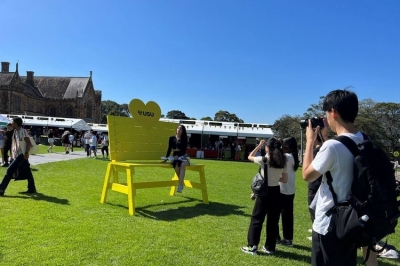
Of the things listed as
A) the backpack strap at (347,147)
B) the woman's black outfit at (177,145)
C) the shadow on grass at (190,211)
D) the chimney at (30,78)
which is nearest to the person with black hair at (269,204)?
the shadow on grass at (190,211)

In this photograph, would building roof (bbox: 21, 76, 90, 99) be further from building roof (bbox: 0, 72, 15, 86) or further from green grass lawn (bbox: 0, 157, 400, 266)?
green grass lawn (bbox: 0, 157, 400, 266)

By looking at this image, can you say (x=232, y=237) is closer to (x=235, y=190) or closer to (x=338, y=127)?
(x=338, y=127)

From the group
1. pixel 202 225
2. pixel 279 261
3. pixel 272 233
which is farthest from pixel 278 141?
pixel 202 225

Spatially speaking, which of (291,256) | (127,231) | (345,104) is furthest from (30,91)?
(345,104)

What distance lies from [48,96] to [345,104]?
3225 inches

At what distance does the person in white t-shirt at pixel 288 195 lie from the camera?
5173 mm

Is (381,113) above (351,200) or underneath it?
above

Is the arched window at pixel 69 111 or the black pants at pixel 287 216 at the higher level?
the arched window at pixel 69 111

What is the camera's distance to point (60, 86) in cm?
7806

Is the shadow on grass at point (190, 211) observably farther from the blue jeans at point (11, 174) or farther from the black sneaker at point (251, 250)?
the blue jeans at point (11, 174)

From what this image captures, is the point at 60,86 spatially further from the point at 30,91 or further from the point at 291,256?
the point at 291,256

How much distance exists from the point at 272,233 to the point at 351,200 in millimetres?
Answer: 2619

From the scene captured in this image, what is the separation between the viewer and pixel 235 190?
33.9 ft

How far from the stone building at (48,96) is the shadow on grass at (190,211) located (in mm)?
66459
